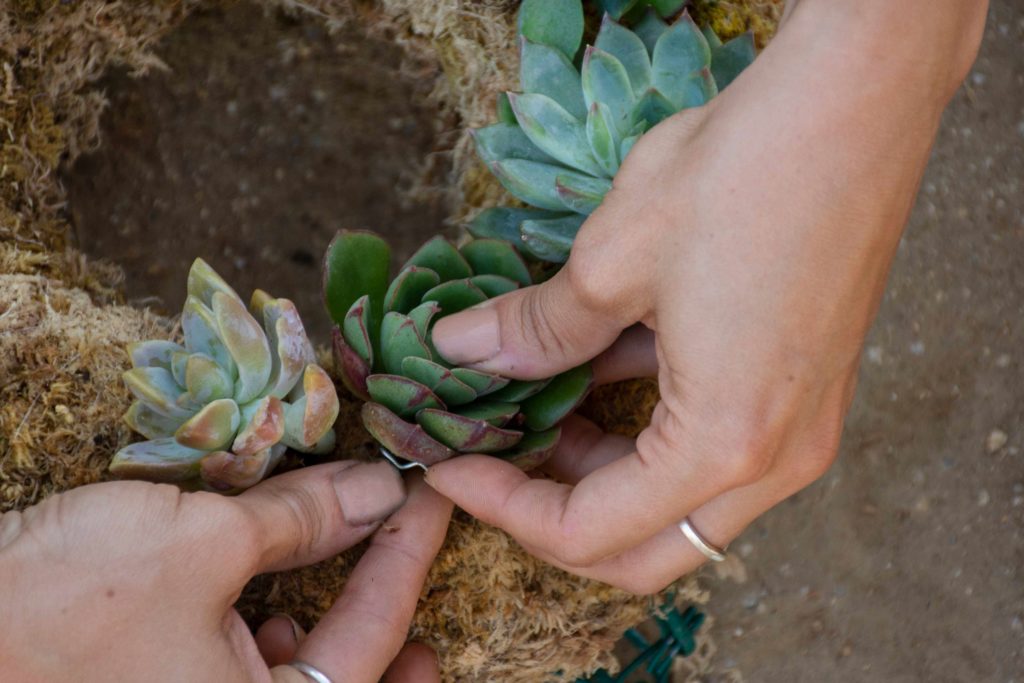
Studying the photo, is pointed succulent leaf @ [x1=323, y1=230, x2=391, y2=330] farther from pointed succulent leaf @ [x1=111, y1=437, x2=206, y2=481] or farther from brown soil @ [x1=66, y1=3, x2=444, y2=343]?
brown soil @ [x1=66, y1=3, x2=444, y2=343]

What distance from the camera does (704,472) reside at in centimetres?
91

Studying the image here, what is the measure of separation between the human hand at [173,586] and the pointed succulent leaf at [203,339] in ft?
0.49

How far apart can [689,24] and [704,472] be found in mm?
525

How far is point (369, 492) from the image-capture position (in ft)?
3.60

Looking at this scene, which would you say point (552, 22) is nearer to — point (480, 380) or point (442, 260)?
point (442, 260)

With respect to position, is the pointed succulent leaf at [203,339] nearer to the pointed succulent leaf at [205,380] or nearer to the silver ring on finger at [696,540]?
the pointed succulent leaf at [205,380]

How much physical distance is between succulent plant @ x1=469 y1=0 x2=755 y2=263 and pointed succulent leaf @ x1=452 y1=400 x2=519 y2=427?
0.20m

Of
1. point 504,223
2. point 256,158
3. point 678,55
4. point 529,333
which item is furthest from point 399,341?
point 256,158

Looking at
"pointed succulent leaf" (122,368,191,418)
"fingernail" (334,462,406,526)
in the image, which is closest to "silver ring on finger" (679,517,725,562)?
"fingernail" (334,462,406,526)

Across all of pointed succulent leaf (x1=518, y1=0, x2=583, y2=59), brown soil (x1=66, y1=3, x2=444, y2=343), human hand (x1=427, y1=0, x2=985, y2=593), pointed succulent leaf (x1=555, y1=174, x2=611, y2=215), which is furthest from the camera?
brown soil (x1=66, y1=3, x2=444, y2=343)

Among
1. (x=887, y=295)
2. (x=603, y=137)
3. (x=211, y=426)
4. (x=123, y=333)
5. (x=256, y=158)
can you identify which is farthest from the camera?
(x=887, y=295)

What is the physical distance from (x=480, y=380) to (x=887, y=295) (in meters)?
1.14

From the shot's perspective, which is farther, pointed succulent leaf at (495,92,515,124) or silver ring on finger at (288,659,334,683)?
pointed succulent leaf at (495,92,515,124)

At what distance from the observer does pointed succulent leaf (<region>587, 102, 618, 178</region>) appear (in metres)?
1.06
